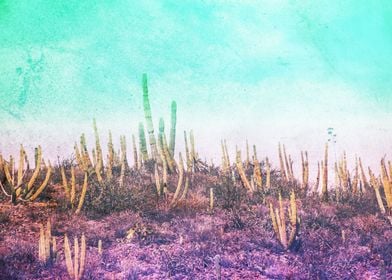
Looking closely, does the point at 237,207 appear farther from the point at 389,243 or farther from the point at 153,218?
the point at 389,243

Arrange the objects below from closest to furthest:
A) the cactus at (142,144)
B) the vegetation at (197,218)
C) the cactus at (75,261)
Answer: the cactus at (75,261)
the vegetation at (197,218)
the cactus at (142,144)

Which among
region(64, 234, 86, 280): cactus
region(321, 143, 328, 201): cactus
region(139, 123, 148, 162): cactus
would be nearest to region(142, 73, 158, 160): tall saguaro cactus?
region(139, 123, 148, 162): cactus

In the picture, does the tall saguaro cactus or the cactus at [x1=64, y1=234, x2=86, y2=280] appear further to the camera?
the tall saguaro cactus

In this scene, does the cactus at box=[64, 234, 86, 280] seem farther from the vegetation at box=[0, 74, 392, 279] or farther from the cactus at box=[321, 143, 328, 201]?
the cactus at box=[321, 143, 328, 201]

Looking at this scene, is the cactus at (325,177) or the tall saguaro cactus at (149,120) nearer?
the cactus at (325,177)

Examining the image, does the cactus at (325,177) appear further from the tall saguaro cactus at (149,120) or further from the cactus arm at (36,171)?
the cactus arm at (36,171)

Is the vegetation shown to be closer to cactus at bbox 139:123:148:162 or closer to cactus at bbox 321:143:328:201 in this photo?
cactus at bbox 321:143:328:201

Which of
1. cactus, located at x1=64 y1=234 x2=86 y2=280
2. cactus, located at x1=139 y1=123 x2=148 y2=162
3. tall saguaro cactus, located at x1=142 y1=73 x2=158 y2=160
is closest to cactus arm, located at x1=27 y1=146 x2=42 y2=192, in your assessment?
cactus, located at x1=64 y1=234 x2=86 y2=280

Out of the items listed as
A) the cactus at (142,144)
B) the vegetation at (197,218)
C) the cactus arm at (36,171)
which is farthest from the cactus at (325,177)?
the cactus arm at (36,171)

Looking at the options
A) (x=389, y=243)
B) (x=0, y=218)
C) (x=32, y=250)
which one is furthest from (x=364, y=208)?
(x=0, y=218)

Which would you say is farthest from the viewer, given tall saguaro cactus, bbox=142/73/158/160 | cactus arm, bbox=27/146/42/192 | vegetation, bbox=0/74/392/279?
tall saguaro cactus, bbox=142/73/158/160

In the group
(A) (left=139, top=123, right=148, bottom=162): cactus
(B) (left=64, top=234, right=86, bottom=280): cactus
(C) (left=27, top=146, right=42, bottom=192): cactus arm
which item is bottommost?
(B) (left=64, top=234, right=86, bottom=280): cactus

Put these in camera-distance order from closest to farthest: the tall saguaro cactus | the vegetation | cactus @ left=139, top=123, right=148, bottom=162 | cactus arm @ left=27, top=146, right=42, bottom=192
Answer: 1. the vegetation
2. cactus arm @ left=27, top=146, right=42, bottom=192
3. the tall saguaro cactus
4. cactus @ left=139, top=123, right=148, bottom=162

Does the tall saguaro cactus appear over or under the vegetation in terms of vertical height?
over
